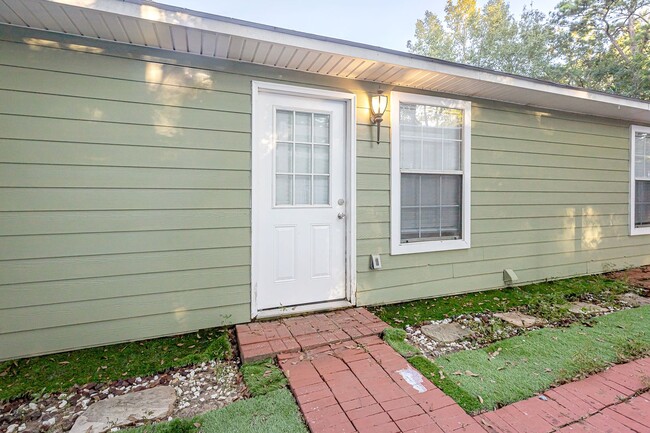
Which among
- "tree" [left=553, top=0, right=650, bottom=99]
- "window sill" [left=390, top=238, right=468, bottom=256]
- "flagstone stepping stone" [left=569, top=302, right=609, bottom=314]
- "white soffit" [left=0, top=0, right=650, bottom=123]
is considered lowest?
"flagstone stepping stone" [left=569, top=302, right=609, bottom=314]

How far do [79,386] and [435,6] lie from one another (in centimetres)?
2084

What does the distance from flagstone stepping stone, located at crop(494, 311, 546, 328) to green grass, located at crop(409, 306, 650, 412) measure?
0.16 m

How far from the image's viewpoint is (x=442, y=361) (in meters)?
2.16

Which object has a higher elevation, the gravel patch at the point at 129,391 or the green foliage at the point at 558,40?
the green foliage at the point at 558,40

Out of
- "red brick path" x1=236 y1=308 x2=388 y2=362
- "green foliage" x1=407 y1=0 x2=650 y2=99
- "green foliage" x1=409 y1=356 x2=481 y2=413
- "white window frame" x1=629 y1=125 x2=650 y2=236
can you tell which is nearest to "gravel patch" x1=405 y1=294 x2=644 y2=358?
"green foliage" x1=409 y1=356 x2=481 y2=413

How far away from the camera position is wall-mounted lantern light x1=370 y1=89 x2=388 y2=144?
314 cm

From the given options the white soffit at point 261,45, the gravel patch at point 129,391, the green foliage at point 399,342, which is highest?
the white soffit at point 261,45

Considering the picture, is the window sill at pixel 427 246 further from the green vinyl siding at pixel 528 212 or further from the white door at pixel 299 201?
the white door at pixel 299 201

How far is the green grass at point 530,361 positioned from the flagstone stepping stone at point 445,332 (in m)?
0.25

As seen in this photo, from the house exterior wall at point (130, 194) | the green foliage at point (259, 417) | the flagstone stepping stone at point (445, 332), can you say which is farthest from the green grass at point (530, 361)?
the house exterior wall at point (130, 194)

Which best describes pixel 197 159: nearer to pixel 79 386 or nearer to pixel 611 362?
pixel 79 386

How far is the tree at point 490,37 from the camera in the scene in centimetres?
1366

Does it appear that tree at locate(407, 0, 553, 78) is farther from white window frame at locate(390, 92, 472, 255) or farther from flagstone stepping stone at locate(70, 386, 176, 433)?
flagstone stepping stone at locate(70, 386, 176, 433)

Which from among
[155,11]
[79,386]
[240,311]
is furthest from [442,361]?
[155,11]
